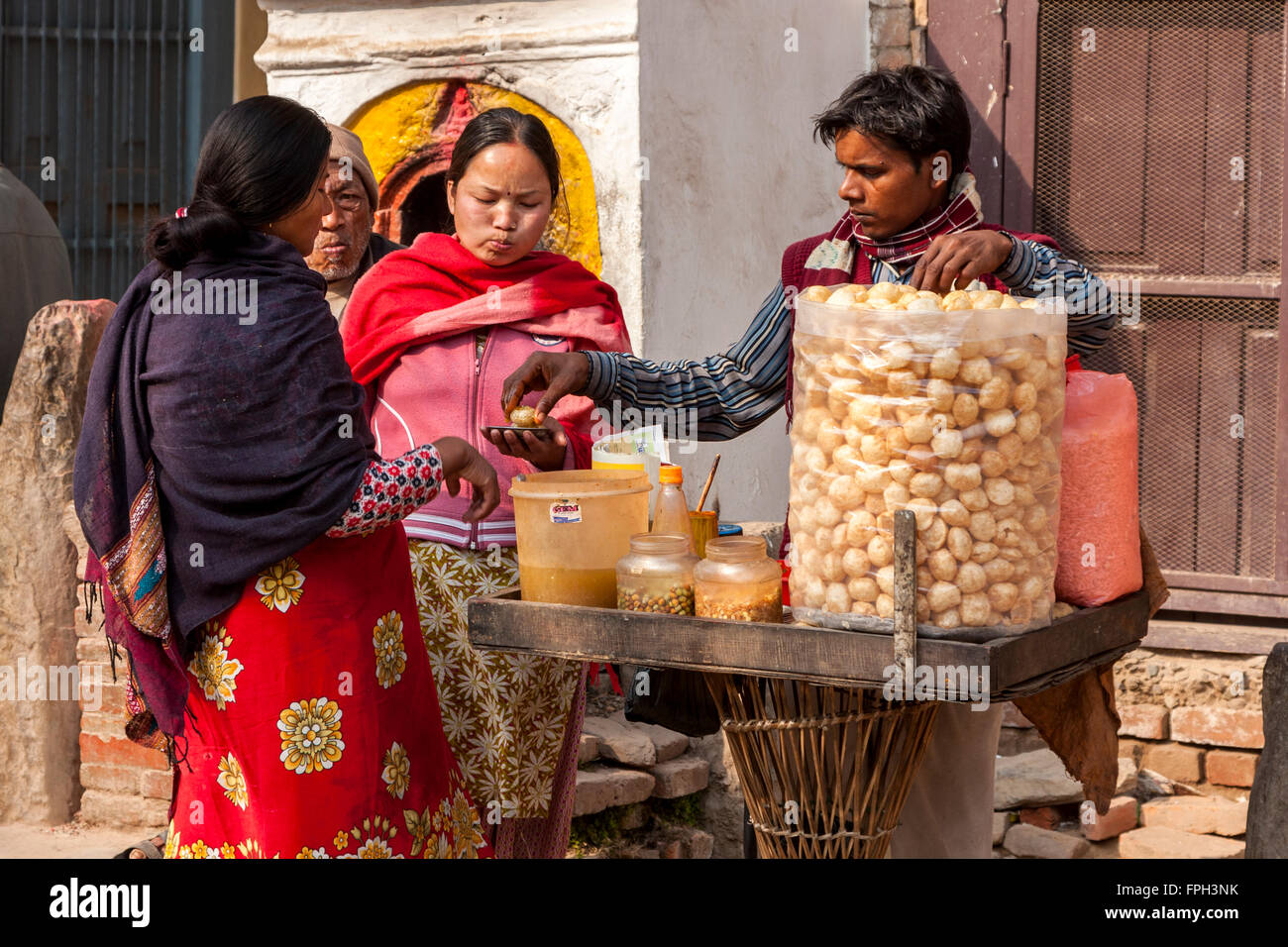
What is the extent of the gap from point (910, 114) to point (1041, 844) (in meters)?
2.80

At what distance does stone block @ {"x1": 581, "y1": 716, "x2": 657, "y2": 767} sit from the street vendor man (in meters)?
1.75

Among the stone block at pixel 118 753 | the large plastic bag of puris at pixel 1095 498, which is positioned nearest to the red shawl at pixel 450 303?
the large plastic bag of puris at pixel 1095 498

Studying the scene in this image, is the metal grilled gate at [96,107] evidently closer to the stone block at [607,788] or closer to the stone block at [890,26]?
the stone block at [890,26]

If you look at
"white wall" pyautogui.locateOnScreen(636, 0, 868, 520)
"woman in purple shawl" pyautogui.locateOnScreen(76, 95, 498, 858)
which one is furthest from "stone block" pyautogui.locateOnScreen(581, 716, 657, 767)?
"woman in purple shawl" pyautogui.locateOnScreen(76, 95, 498, 858)

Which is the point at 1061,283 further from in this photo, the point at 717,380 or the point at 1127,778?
the point at 1127,778

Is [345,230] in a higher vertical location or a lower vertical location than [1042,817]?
higher

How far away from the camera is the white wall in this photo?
4.18 metres

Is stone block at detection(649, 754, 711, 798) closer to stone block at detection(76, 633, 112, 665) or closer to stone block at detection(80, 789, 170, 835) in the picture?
stone block at detection(80, 789, 170, 835)

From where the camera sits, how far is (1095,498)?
7.39ft

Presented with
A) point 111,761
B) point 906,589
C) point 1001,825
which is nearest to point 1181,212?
point 1001,825

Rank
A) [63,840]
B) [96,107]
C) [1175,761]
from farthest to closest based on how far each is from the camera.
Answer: [96,107] < [1175,761] < [63,840]

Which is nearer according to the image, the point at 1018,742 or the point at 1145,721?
the point at 1145,721

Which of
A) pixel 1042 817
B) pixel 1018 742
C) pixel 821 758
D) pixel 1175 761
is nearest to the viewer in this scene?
pixel 821 758
